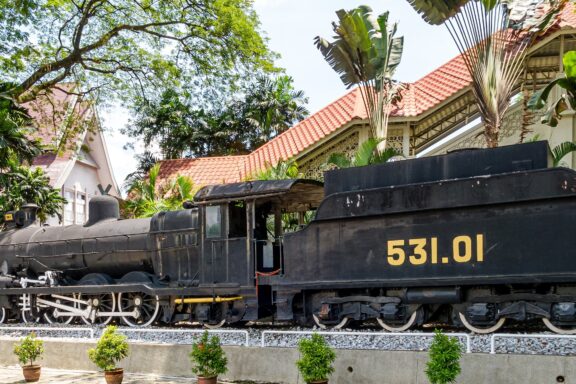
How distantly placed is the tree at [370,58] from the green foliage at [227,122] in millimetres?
18163

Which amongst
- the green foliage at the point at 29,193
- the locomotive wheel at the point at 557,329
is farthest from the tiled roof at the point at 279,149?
the locomotive wheel at the point at 557,329

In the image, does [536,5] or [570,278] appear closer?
[570,278]

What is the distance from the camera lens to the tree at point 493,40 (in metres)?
16.3

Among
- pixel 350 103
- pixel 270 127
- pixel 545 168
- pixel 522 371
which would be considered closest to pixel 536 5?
pixel 350 103

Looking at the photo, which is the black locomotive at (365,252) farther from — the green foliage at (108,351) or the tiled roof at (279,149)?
the tiled roof at (279,149)

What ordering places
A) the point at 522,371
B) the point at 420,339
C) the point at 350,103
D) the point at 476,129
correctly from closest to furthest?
the point at 522,371
the point at 420,339
the point at 476,129
the point at 350,103

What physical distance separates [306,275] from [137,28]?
43.7 ft

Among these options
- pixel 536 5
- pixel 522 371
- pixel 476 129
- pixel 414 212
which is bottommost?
pixel 522 371

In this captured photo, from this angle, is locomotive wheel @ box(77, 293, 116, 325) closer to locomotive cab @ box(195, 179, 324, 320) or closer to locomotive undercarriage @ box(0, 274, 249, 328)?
locomotive undercarriage @ box(0, 274, 249, 328)

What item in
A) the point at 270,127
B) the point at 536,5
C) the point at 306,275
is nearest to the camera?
the point at 306,275

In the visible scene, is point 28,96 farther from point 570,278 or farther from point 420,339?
point 570,278

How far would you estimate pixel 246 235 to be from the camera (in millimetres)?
11398

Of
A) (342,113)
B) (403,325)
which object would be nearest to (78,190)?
(342,113)

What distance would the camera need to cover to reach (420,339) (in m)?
8.99
